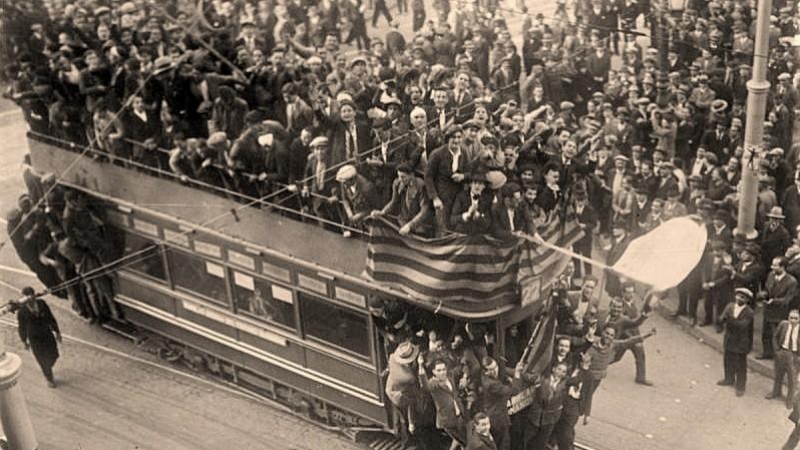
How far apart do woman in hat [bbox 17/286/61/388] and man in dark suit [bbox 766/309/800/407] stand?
7858 mm

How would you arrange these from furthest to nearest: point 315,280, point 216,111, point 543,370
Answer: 1. point 216,111
2. point 315,280
3. point 543,370

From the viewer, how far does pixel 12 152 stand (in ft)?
53.2

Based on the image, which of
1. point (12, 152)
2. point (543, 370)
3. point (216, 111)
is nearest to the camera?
point (543, 370)

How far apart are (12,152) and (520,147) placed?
28.7ft

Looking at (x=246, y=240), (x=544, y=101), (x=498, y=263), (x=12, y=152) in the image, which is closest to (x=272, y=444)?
(x=246, y=240)

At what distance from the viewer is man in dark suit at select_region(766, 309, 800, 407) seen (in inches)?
423

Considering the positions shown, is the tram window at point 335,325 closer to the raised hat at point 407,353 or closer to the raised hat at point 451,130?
the raised hat at point 407,353

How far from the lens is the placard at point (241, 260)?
11.4 metres

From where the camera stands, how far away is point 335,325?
11.0 metres

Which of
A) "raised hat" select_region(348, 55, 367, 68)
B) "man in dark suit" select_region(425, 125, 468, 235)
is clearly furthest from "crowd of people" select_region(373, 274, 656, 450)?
"raised hat" select_region(348, 55, 367, 68)

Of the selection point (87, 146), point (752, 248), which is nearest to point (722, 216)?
point (752, 248)

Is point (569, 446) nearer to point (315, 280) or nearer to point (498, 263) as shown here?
point (498, 263)

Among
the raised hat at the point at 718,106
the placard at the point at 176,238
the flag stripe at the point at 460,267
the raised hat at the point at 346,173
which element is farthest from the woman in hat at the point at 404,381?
the raised hat at the point at 718,106

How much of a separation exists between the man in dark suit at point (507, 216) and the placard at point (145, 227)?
465cm
